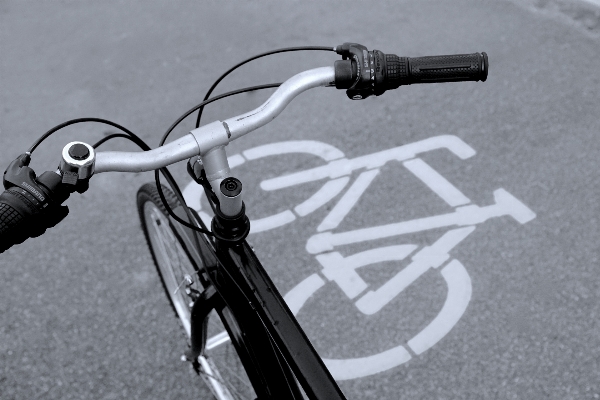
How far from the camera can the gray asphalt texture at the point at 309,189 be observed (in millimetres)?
3258

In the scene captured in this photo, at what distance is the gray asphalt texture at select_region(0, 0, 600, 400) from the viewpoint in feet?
10.7

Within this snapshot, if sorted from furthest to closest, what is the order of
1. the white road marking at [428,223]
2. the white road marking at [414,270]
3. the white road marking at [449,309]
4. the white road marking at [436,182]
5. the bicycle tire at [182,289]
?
the white road marking at [436,182], the white road marking at [428,223], the white road marking at [414,270], the white road marking at [449,309], the bicycle tire at [182,289]

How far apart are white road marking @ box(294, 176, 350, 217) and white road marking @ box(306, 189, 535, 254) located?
0.82 feet

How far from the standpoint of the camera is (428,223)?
395 centimetres

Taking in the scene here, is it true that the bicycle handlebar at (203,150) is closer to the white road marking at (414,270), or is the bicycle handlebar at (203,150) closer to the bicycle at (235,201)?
the bicycle at (235,201)

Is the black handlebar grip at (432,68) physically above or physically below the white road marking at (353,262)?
above

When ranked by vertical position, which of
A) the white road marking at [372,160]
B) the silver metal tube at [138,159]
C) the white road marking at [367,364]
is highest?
the silver metal tube at [138,159]

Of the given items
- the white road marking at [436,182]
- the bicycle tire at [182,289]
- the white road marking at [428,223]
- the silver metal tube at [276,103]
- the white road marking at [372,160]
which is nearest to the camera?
the silver metal tube at [276,103]

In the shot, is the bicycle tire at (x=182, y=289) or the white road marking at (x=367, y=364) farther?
the white road marking at (x=367, y=364)

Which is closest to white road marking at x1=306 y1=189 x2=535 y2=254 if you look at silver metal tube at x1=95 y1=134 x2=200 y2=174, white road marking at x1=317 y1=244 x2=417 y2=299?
white road marking at x1=317 y1=244 x2=417 y2=299

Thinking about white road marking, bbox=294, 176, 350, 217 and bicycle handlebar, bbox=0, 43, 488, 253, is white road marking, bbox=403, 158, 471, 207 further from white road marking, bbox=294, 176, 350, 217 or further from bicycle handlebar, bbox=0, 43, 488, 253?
bicycle handlebar, bbox=0, 43, 488, 253

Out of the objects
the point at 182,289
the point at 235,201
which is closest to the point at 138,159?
the point at 235,201

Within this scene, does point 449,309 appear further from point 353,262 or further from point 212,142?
point 212,142

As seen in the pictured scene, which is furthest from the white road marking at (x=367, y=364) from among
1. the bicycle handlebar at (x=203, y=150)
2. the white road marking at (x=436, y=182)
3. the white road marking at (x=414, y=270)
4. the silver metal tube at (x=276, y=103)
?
the silver metal tube at (x=276, y=103)
